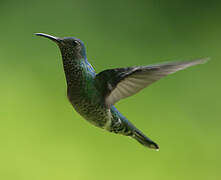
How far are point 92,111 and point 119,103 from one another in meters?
1.56

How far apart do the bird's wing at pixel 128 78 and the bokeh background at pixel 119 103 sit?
4.90 feet

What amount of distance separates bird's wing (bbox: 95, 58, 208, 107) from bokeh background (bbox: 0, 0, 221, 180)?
1495 millimetres

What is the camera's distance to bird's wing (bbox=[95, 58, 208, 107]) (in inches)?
38.8

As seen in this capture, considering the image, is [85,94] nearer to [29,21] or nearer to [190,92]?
[190,92]

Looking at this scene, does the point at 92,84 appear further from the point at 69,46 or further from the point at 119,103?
the point at 119,103

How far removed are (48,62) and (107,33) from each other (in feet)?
1.88

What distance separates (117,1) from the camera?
10.8 ft

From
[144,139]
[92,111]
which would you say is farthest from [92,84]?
[144,139]

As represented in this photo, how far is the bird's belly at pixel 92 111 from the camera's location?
3.87ft

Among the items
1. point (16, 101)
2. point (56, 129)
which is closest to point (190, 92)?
point (56, 129)

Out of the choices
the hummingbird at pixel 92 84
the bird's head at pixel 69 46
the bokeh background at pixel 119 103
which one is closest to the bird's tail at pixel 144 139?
the hummingbird at pixel 92 84

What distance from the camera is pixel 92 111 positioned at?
1203 mm

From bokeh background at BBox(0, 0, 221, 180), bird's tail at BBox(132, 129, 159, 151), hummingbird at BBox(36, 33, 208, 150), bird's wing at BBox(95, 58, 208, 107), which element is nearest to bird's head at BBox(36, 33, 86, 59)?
hummingbird at BBox(36, 33, 208, 150)

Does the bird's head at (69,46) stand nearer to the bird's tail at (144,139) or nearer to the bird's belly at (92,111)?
the bird's belly at (92,111)
